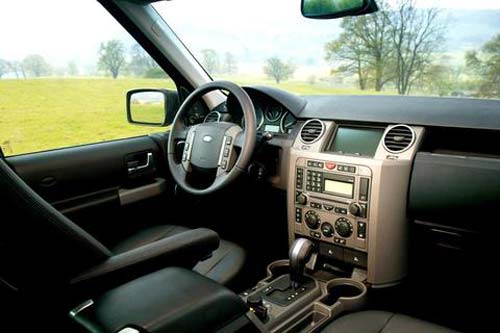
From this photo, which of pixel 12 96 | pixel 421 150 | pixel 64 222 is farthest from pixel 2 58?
pixel 421 150

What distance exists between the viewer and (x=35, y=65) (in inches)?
79.7

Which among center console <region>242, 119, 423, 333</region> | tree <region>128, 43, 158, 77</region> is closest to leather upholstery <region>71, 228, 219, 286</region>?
center console <region>242, 119, 423, 333</region>

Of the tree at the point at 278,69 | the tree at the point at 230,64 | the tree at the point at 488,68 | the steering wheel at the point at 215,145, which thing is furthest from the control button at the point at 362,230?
the tree at the point at 230,64

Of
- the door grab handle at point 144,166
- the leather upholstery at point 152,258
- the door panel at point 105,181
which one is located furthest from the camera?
the door grab handle at point 144,166

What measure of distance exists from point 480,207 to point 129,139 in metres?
1.87

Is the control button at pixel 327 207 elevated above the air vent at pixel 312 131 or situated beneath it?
situated beneath

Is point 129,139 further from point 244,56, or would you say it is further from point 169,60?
point 244,56

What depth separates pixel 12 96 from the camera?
6.58 feet

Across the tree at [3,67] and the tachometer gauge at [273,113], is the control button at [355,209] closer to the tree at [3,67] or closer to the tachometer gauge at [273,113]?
the tachometer gauge at [273,113]

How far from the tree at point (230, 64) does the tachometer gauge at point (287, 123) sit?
0.59m

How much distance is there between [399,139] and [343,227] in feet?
1.54

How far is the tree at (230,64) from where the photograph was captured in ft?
8.59

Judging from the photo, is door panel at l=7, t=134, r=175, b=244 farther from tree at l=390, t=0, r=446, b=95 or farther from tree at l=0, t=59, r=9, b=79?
tree at l=390, t=0, r=446, b=95

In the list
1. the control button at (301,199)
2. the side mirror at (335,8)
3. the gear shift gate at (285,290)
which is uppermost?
the side mirror at (335,8)
